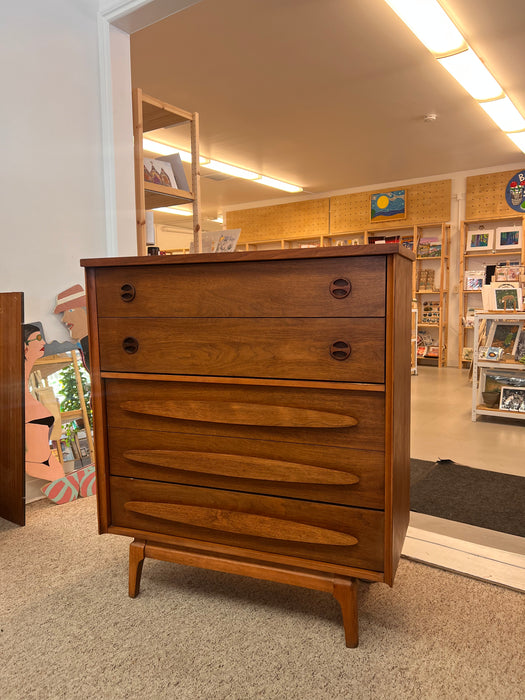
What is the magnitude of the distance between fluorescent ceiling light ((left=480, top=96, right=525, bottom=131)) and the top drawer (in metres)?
4.88

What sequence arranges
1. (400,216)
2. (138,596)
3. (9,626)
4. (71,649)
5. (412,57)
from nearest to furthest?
(71,649) → (9,626) → (138,596) → (412,57) → (400,216)

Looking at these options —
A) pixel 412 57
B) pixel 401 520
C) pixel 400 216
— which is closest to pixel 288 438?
pixel 401 520

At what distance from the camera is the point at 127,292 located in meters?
1.57

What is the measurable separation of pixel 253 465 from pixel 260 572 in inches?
13.2

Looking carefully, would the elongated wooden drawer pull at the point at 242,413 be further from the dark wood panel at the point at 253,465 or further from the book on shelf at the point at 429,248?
the book on shelf at the point at 429,248

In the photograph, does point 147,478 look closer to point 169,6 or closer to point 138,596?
point 138,596

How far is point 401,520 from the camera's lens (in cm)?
154

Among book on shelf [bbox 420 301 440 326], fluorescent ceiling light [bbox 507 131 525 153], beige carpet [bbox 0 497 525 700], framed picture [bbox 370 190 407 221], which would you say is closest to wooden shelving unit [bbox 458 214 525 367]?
book on shelf [bbox 420 301 440 326]

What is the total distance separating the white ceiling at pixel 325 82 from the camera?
3615mm

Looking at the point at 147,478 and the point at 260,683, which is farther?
the point at 147,478

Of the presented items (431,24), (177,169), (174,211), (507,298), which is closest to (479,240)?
(507,298)

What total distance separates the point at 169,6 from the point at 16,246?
4.76 ft

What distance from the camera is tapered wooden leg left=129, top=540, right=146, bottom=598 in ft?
5.42

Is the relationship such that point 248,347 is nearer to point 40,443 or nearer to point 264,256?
point 264,256
